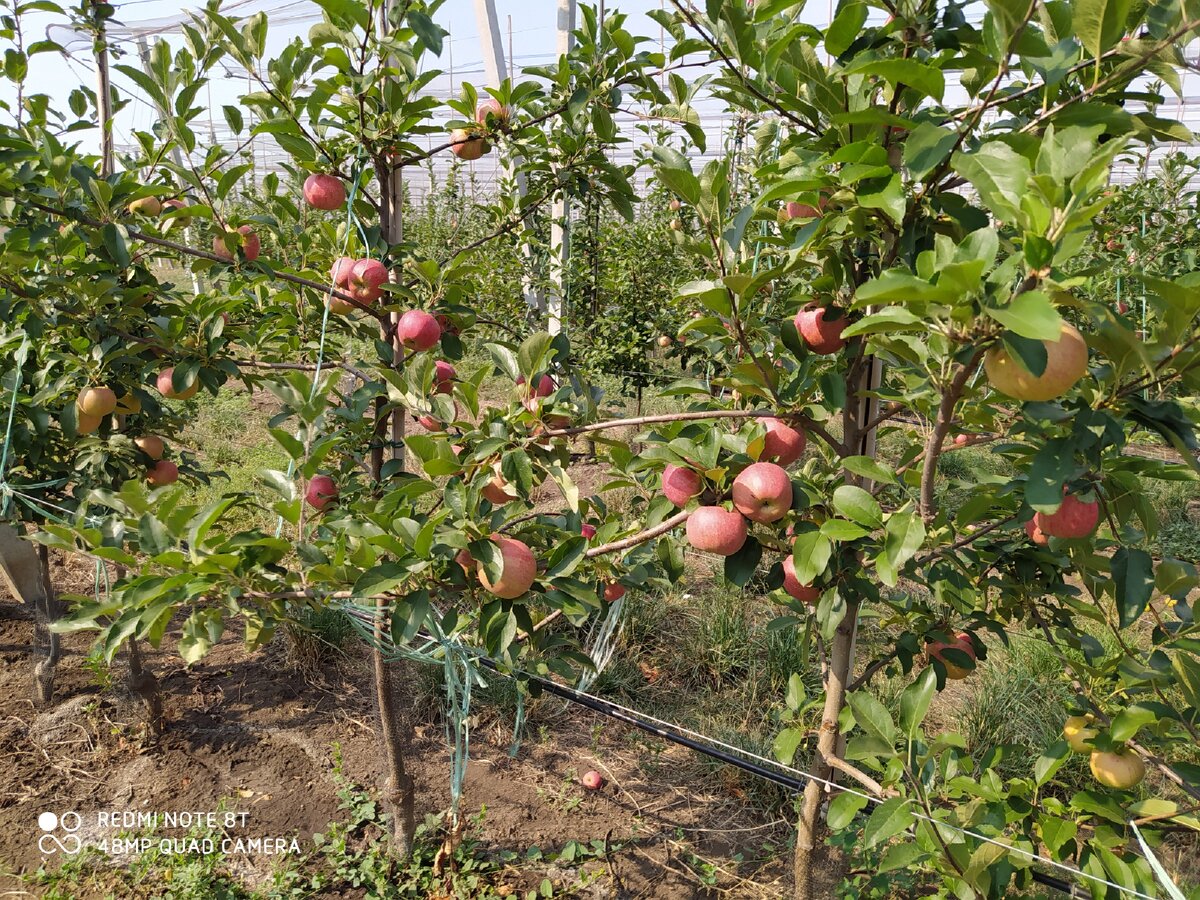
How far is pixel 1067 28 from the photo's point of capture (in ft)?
3.00

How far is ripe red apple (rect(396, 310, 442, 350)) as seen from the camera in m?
1.57

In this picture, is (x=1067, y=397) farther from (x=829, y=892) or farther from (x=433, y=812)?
(x=433, y=812)

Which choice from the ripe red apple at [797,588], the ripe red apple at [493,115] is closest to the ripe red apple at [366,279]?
the ripe red apple at [493,115]

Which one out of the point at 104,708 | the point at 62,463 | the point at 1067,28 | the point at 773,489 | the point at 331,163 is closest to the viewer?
the point at 1067,28

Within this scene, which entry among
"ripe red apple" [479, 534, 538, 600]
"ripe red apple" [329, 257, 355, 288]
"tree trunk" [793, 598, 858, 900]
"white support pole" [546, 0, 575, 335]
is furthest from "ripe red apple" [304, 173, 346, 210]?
"white support pole" [546, 0, 575, 335]

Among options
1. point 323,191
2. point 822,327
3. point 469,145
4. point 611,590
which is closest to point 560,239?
point 469,145

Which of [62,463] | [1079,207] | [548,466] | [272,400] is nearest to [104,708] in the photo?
[62,463]

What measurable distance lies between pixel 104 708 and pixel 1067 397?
2.74m

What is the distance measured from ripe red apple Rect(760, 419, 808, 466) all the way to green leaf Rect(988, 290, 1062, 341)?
452mm

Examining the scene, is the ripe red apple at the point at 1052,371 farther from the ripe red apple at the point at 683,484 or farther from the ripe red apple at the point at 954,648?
the ripe red apple at the point at 954,648

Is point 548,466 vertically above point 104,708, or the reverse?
point 548,466

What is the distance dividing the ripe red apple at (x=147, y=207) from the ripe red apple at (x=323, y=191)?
496 millimetres

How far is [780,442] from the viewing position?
1.15 m
